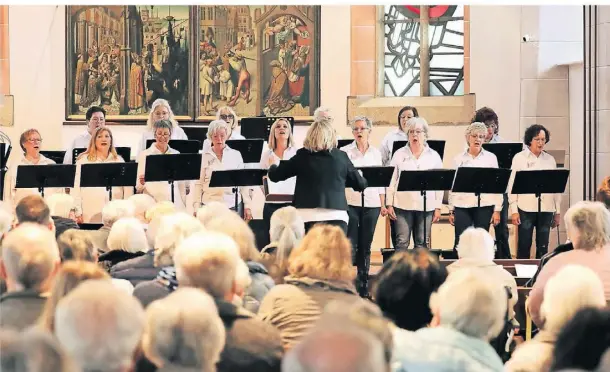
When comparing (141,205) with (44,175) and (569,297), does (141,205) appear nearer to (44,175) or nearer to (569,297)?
(44,175)

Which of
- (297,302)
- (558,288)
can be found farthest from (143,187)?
(558,288)

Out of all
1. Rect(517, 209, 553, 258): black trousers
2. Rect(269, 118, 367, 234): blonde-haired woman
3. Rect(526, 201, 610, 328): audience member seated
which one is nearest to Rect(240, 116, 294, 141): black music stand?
Rect(517, 209, 553, 258): black trousers

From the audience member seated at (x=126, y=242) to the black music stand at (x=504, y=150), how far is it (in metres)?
5.07

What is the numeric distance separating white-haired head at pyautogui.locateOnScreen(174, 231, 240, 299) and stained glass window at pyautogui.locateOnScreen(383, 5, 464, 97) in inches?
440

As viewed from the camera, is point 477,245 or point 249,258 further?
point 477,245

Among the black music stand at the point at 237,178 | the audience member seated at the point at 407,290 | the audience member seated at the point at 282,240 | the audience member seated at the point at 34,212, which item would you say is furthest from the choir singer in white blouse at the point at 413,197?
the audience member seated at the point at 407,290

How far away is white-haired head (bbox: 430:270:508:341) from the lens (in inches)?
152

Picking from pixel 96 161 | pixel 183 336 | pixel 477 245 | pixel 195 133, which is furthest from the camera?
pixel 195 133

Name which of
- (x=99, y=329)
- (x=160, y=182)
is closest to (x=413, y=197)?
(x=160, y=182)

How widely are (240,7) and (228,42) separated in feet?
1.58

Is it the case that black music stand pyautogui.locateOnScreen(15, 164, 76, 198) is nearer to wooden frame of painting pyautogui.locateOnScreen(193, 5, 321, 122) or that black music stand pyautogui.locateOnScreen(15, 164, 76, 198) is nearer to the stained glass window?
wooden frame of painting pyautogui.locateOnScreen(193, 5, 321, 122)

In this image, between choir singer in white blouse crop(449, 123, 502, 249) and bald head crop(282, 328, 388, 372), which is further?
choir singer in white blouse crop(449, 123, 502, 249)

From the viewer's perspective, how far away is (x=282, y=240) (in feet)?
20.2

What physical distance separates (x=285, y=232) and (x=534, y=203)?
15.8 feet
